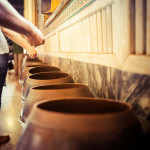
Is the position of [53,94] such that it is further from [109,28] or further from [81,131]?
[109,28]

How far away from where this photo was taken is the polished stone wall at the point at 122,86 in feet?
2.90

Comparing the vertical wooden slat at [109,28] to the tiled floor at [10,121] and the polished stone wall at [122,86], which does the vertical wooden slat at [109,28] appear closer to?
the polished stone wall at [122,86]

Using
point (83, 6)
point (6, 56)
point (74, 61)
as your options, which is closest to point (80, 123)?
point (83, 6)

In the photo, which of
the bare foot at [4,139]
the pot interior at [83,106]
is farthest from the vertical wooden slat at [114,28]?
the bare foot at [4,139]

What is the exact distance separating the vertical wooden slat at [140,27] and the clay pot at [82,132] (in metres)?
0.47

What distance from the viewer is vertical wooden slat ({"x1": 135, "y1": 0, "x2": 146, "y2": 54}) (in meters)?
0.94

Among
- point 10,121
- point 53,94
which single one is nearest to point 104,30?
point 53,94

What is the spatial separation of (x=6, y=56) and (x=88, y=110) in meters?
2.24

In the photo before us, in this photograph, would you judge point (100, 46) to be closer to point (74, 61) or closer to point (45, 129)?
point (74, 61)

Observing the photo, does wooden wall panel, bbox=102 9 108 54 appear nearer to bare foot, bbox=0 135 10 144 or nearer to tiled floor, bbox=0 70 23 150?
tiled floor, bbox=0 70 23 150

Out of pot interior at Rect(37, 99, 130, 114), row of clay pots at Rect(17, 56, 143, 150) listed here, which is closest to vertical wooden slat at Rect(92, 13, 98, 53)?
pot interior at Rect(37, 99, 130, 114)

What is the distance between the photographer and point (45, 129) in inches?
21.5

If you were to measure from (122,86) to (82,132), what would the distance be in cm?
66

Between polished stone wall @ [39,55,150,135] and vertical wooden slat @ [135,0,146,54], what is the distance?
4.9 inches
